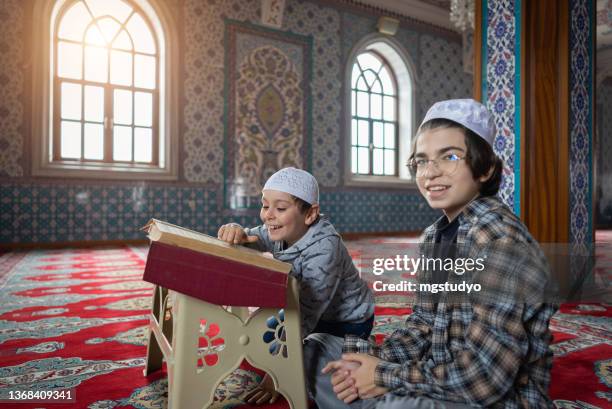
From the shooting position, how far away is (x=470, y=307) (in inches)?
35.9

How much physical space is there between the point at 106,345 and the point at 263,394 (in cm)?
93

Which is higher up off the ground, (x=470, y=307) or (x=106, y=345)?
(x=470, y=307)

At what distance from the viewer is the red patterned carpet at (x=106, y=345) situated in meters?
1.51

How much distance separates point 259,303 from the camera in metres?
1.12

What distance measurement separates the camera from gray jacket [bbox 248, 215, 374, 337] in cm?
139

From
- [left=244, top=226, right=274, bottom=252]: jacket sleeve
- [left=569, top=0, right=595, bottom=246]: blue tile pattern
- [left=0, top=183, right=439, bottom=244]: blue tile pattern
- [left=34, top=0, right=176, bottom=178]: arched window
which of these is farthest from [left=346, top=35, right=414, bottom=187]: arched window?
[left=244, top=226, right=274, bottom=252]: jacket sleeve

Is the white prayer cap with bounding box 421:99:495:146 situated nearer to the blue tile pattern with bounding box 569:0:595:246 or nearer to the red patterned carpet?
the red patterned carpet

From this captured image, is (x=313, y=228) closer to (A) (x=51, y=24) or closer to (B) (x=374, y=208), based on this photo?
(A) (x=51, y=24)

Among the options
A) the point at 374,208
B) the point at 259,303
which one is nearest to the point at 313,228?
the point at 259,303

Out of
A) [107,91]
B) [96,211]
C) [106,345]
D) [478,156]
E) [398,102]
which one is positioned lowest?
[106,345]

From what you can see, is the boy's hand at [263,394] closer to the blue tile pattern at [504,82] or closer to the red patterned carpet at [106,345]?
the red patterned carpet at [106,345]

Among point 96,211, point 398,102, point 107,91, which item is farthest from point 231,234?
point 398,102

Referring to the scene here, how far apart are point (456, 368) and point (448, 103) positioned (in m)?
0.54

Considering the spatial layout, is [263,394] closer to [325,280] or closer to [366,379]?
[325,280]
